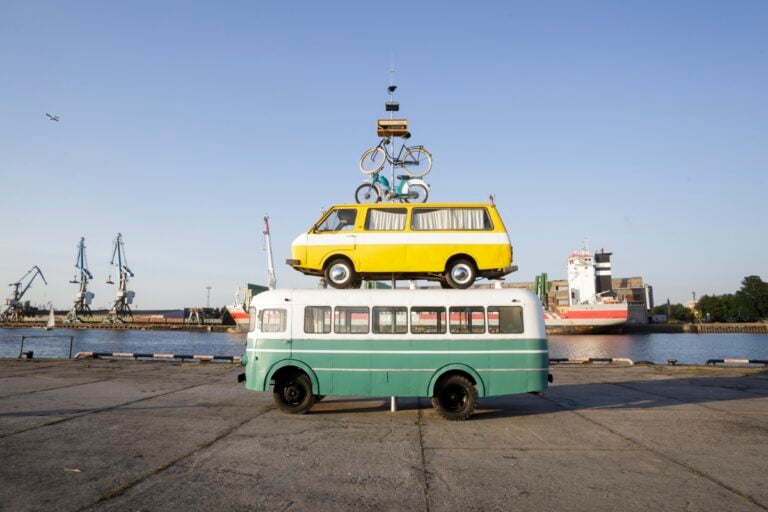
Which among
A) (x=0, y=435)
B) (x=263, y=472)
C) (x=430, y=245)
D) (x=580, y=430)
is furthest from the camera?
(x=430, y=245)

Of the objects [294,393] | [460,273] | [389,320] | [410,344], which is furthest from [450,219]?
[294,393]

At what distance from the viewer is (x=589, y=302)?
75.1 m

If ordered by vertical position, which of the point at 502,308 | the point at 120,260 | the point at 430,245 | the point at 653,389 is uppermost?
the point at 120,260

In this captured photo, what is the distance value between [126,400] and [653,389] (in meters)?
16.5

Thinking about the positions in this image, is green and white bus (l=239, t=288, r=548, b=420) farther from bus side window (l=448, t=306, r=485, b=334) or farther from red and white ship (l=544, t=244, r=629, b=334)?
red and white ship (l=544, t=244, r=629, b=334)

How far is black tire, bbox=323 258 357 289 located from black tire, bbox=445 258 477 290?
7.84ft

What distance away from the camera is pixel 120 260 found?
4653 inches

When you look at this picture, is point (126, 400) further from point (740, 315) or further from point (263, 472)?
point (740, 315)

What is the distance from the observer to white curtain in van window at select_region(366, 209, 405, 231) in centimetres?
1091

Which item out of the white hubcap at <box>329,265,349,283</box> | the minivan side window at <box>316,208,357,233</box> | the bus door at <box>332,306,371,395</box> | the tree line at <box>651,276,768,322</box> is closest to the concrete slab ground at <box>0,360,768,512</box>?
the bus door at <box>332,306,371,395</box>

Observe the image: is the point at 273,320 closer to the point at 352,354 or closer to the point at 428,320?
the point at 352,354

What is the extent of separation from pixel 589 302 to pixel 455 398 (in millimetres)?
73519

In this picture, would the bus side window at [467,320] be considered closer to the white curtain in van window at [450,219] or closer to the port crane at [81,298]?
the white curtain in van window at [450,219]

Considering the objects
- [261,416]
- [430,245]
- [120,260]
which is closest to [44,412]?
[261,416]
